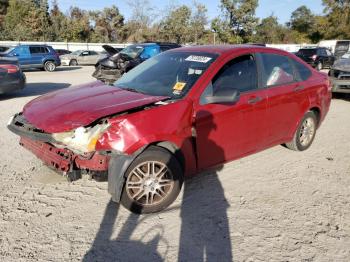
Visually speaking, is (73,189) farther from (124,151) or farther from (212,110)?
(212,110)

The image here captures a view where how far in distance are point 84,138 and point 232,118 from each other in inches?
69.6

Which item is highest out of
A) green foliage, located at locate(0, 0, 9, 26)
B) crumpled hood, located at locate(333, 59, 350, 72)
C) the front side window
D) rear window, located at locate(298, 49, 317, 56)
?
green foliage, located at locate(0, 0, 9, 26)

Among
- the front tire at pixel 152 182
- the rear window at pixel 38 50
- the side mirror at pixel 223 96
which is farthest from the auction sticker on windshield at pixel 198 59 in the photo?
the rear window at pixel 38 50

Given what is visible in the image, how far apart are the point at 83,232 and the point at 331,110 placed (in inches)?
321

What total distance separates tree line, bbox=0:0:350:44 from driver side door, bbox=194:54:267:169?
4453 centimetres

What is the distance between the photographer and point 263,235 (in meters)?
3.42

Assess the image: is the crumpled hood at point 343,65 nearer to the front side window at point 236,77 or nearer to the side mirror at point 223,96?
the front side window at point 236,77

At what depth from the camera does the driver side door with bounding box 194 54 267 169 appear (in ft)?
13.2

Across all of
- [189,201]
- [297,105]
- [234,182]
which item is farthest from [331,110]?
[189,201]

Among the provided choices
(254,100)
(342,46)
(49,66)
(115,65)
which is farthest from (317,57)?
(254,100)

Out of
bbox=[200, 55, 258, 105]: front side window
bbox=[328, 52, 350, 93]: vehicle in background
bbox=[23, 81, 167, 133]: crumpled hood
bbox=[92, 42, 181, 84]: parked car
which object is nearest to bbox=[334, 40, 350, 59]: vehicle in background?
bbox=[328, 52, 350, 93]: vehicle in background

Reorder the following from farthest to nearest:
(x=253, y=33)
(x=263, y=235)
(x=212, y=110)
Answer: (x=253, y=33)
(x=212, y=110)
(x=263, y=235)

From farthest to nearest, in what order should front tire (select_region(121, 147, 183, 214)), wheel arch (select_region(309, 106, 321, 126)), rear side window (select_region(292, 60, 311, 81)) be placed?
wheel arch (select_region(309, 106, 321, 126)) < rear side window (select_region(292, 60, 311, 81)) < front tire (select_region(121, 147, 183, 214))

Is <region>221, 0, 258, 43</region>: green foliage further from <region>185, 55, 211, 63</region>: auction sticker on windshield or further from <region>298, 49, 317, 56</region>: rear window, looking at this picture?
<region>185, 55, 211, 63</region>: auction sticker on windshield
